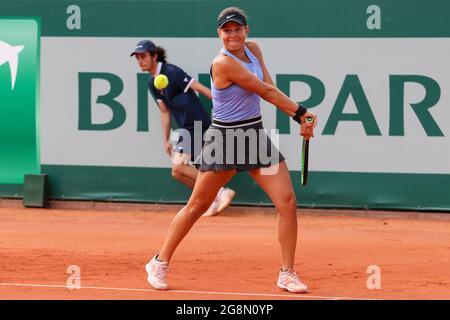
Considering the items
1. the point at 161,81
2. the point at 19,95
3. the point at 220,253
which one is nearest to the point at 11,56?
the point at 19,95

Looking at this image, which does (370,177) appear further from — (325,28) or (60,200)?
(60,200)

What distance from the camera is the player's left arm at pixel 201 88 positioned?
11.4 metres

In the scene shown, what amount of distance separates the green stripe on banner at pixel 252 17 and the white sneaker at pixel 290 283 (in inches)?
181

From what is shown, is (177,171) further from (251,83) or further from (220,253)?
(251,83)

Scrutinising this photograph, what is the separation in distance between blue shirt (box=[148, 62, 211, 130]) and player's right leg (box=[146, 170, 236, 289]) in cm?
431

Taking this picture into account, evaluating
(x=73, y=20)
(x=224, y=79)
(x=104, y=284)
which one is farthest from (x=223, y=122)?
(x=73, y=20)

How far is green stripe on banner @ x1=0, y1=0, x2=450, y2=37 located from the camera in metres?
11.2

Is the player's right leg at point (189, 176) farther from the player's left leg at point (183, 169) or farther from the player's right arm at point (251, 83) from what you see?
the player's right arm at point (251, 83)

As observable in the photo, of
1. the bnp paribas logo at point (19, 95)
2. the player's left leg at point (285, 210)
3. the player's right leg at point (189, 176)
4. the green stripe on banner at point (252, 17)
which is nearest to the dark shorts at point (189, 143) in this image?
the player's right leg at point (189, 176)

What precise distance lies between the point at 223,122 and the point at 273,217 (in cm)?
456

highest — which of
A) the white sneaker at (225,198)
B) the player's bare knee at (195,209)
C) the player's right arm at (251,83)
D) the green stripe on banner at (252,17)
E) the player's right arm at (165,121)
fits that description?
the green stripe on banner at (252,17)

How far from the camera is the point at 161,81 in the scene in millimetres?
11352

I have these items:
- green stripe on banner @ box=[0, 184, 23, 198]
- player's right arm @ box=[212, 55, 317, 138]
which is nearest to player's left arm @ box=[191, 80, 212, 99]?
green stripe on banner @ box=[0, 184, 23, 198]

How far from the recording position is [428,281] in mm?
7789
